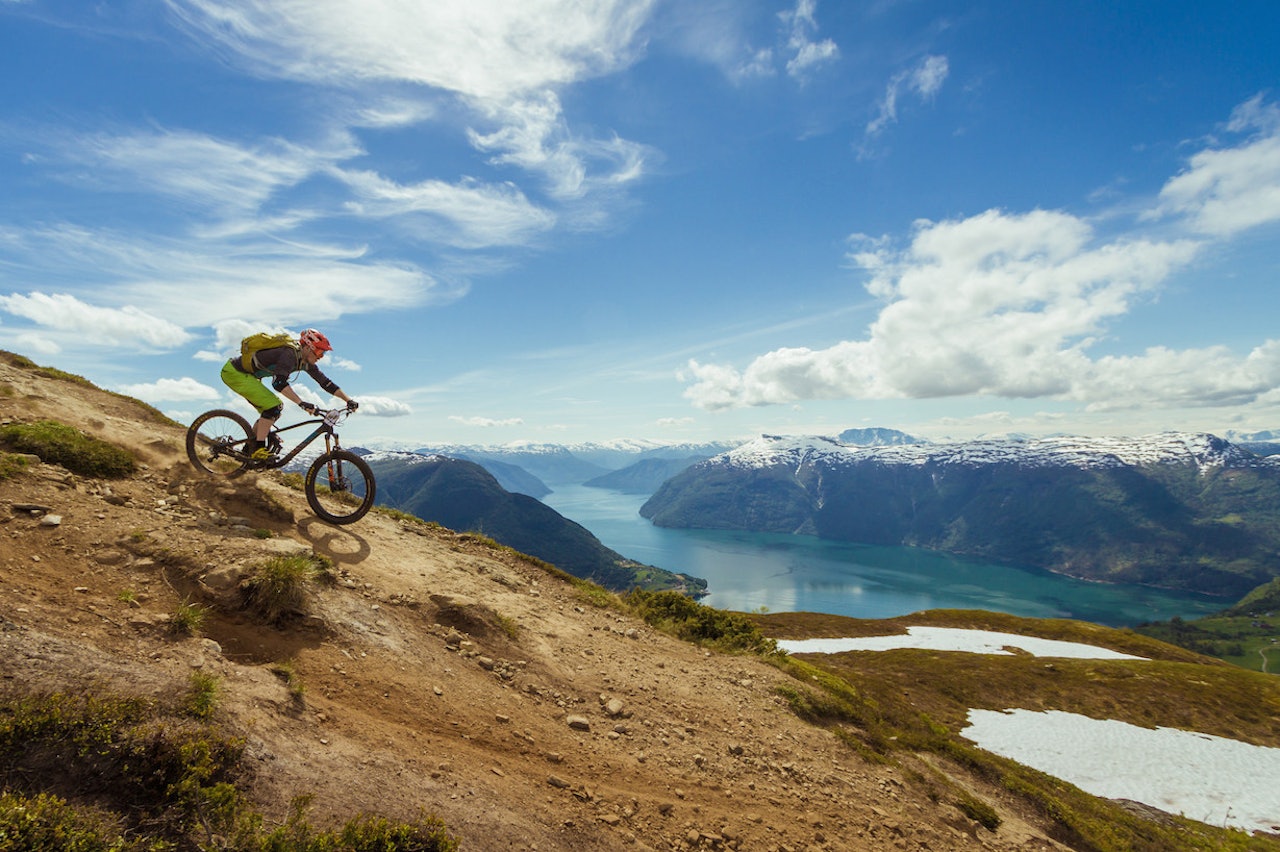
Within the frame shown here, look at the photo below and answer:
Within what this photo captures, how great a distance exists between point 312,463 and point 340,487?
0.90m

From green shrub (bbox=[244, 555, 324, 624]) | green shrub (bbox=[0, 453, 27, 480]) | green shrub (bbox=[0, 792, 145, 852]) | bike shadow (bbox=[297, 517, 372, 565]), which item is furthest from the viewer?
bike shadow (bbox=[297, 517, 372, 565])

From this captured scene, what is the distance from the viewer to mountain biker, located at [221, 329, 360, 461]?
12.7 metres

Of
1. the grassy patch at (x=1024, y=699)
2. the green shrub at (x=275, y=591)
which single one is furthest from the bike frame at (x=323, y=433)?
the grassy patch at (x=1024, y=699)

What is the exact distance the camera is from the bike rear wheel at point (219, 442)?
1317cm

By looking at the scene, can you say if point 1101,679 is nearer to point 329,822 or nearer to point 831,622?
point 831,622

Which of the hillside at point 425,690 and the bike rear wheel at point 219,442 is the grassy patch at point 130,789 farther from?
the bike rear wheel at point 219,442

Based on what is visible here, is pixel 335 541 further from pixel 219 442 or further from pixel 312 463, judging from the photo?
pixel 219 442

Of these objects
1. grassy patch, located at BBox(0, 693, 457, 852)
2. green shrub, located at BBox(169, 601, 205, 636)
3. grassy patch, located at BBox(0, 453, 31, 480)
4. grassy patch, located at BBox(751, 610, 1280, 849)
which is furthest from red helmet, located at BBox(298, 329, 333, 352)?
grassy patch, located at BBox(751, 610, 1280, 849)

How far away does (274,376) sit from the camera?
12.9 m

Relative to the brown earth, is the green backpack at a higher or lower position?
higher

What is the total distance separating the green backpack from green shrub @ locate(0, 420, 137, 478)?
3.08m

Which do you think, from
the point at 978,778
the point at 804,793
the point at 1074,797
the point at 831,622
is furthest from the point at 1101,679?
the point at 804,793

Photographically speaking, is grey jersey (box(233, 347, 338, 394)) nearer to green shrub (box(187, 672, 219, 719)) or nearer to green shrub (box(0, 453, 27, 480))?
green shrub (box(0, 453, 27, 480))

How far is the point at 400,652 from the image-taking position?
8.74 meters
